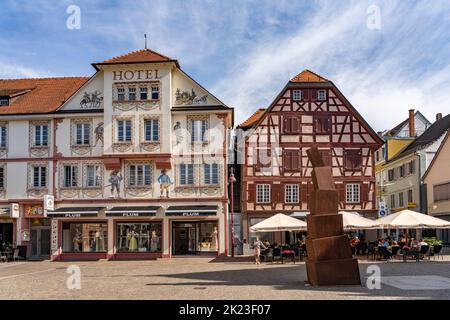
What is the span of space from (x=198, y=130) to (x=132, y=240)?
779cm

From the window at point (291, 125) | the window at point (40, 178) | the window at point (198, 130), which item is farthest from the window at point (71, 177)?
the window at point (291, 125)

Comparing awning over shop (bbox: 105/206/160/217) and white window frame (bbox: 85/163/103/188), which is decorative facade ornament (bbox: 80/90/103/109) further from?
awning over shop (bbox: 105/206/160/217)

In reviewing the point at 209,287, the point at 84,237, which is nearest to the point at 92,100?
the point at 84,237

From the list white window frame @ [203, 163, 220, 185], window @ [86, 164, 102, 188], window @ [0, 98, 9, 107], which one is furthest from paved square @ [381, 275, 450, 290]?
window @ [0, 98, 9, 107]

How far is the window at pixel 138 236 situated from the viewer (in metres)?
36.5

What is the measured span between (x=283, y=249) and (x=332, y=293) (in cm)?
1512

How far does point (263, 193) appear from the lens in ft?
136

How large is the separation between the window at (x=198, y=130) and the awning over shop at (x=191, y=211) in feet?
13.7

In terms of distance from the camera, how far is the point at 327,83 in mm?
42188

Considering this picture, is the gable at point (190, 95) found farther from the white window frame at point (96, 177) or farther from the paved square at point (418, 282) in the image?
the paved square at point (418, 282)

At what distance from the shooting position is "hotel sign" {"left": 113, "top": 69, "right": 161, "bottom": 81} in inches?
1448

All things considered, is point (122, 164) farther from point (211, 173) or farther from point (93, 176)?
point (211, 173)
